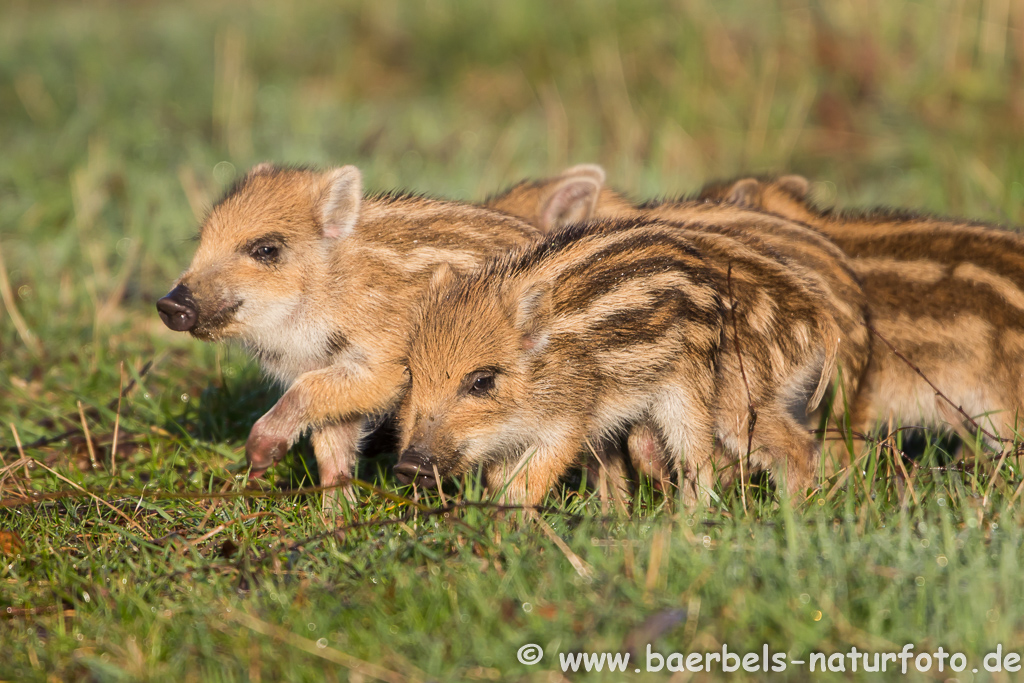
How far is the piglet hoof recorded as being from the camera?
425 centimetres

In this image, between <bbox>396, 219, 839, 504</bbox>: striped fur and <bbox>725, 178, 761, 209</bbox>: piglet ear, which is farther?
<bbox>725, 178, 761, 209</bbox>: piglet ear

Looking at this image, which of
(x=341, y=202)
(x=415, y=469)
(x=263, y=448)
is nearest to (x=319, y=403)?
(x=263, y=448)

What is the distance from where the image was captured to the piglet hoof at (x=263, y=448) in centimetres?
425

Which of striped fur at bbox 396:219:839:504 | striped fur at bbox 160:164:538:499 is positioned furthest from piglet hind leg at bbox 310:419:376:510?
striped fur at bbox 396:219:839:504

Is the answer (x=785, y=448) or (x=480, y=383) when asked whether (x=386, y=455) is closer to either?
(x=480, y=383)

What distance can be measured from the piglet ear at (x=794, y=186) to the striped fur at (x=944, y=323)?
2.56ft

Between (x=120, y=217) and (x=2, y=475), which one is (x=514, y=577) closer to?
(x=2, y=475)

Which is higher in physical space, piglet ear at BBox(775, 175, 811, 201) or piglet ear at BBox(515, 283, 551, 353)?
piglet ear at BBox(775, 175, 811, 201)

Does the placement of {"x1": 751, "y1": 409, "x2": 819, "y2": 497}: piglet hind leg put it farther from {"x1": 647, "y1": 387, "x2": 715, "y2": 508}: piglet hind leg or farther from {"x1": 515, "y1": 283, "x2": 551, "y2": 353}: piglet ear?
→ {"x1": 515, "y1": 283, "x2": 551, "y2": 353}: piglet ear

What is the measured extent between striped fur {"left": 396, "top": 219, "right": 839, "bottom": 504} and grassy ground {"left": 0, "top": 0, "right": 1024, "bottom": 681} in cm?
24

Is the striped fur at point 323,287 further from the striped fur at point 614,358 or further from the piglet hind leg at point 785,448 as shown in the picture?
the piglet hind leg at point 785,448

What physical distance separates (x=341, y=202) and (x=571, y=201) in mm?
1585

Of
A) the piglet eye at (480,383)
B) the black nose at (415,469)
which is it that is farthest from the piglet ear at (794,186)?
the black nose at (415,469)

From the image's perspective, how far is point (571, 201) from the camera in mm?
5727
